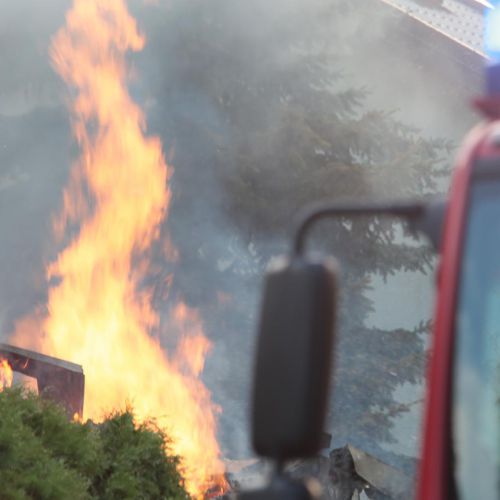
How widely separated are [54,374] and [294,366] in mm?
7721

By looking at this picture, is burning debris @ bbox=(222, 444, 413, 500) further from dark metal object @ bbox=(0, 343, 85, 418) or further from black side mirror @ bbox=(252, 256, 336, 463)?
black side mirror @ bbox=(252, 256, 336, 463)

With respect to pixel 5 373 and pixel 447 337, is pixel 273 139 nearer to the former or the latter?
pixel 5 373

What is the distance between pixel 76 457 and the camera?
7832 millimetres

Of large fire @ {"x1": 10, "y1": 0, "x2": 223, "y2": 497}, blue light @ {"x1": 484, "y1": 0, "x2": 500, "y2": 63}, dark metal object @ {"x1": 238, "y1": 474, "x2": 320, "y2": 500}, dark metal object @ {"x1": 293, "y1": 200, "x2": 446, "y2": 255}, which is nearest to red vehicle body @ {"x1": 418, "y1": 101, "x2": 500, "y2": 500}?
dark metal object @ {"x1": 293, "y1": 200, "x2": 446, "y2": 255}

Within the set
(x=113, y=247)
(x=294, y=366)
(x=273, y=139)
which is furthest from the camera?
(x=273, y=139)

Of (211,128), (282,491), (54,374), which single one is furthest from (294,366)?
(211,128)

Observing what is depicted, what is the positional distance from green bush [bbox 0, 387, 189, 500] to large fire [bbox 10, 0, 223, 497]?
2809mm

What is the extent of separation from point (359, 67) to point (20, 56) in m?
5.13

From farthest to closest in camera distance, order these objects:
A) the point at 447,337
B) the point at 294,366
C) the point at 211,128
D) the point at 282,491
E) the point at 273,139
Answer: the point at 211,128, the point at 273,139, the point at 447,337, the point at 282,491, the point at 294,366

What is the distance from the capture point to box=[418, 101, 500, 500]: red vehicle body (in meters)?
2.41

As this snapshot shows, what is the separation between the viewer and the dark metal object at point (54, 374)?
9328 mm

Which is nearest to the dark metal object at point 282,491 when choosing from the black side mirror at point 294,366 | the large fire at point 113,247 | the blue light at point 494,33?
the black side mirror at point 294,366

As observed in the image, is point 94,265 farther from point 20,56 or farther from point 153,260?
point 20,56

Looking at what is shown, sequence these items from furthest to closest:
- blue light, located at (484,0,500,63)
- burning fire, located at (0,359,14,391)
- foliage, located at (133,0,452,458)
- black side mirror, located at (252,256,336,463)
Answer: foliage, located at (133,0,452,458) → burning fire, located at (0,359,14,391) → blue light, located at (484,0,500,63) → black side mirror, located at (252,256,336,463)
